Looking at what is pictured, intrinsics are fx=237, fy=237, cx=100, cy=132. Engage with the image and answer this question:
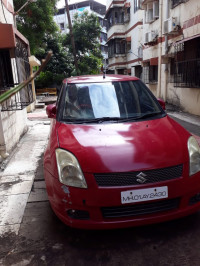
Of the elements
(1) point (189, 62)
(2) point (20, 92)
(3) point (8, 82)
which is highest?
(1) point (189, 62)

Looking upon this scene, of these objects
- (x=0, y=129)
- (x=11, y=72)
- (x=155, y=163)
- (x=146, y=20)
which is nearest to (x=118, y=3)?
(x=146, y=20)

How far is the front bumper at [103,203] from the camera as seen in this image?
6.76 ft

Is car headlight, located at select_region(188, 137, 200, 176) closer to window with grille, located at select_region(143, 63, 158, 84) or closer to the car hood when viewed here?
the car hood

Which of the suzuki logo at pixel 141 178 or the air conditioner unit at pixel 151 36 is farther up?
the air conditioner unit at pixel 151 36

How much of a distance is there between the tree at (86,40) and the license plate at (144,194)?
71.2ft

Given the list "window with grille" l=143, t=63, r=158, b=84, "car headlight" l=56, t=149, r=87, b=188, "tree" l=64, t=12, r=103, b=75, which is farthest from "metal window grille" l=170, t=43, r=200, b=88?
"tree" l=64, t=12, r=103, b=75

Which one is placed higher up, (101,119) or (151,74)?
(151,74)

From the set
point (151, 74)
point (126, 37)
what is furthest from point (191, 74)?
point (126, 37)

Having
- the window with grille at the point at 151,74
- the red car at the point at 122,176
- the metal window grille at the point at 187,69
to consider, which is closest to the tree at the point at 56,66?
the window with grille at the point at 151,74

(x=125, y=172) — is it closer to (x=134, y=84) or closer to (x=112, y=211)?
(x=112, y=211)

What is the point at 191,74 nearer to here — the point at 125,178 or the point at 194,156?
the point at 194,156

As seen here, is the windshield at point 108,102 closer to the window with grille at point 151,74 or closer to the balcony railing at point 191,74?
the balcony railing at point 191,74

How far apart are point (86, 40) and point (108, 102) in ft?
72.7

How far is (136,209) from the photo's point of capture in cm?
214
